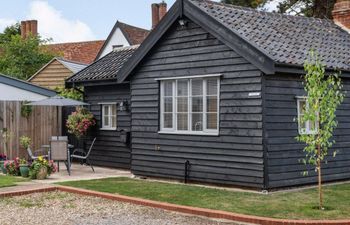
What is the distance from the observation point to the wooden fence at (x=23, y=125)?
17688 mm

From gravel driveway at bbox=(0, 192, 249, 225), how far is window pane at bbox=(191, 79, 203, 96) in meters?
3.54

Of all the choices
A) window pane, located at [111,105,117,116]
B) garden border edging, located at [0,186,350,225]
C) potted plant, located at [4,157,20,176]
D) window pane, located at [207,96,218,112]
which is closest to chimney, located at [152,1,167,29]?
window pane, located at [111,105,117,116]

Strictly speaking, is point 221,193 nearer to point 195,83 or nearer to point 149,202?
point 149,202

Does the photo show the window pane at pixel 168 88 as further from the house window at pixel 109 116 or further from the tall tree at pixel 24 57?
the tall tree at pixel 24 57

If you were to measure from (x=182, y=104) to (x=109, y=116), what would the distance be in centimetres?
450

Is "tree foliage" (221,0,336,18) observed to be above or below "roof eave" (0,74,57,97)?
above

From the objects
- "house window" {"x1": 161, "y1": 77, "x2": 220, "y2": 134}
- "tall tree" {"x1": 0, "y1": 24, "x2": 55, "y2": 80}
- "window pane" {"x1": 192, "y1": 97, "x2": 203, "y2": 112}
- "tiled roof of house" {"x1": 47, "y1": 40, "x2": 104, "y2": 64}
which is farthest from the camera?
"tiled roof of house" {"x1": 47, "y1": 40, "x2": 104, "y2": 64}

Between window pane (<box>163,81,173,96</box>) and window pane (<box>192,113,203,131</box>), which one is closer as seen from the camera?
window pane (<box>192,113,203,131</box>)

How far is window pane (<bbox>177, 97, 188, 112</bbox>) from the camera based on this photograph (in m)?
13.4

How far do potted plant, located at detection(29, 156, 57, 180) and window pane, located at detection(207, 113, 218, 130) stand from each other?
172 inches

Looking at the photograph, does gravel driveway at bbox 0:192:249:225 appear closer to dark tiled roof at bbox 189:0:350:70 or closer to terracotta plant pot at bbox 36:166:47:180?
terracotta plant pot at bbox 36:166:47:180

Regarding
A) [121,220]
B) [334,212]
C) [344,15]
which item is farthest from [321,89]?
[344,15]

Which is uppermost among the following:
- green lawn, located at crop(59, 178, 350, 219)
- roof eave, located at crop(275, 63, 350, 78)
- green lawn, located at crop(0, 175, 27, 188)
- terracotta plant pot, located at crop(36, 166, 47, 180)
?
roof eave, located at crop(275, 63, 350, 78)

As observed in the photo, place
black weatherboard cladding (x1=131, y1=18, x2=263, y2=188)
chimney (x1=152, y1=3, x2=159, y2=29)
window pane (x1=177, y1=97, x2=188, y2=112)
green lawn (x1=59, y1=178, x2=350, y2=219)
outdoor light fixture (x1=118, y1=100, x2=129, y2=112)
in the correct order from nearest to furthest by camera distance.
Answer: green lawn (x1=59, y1=178, x2=350, y2=219) < black weatherboard cladding (x1=131, y1=18, x2=263, y2=188) < window pane (x1=177, y1=97, x2=188, y2=112) < outdoor light fixture (x1=118, y1=100, x2=129, y2=112) < chimney (x1=152, y1=3, x2=159, y2=29)
